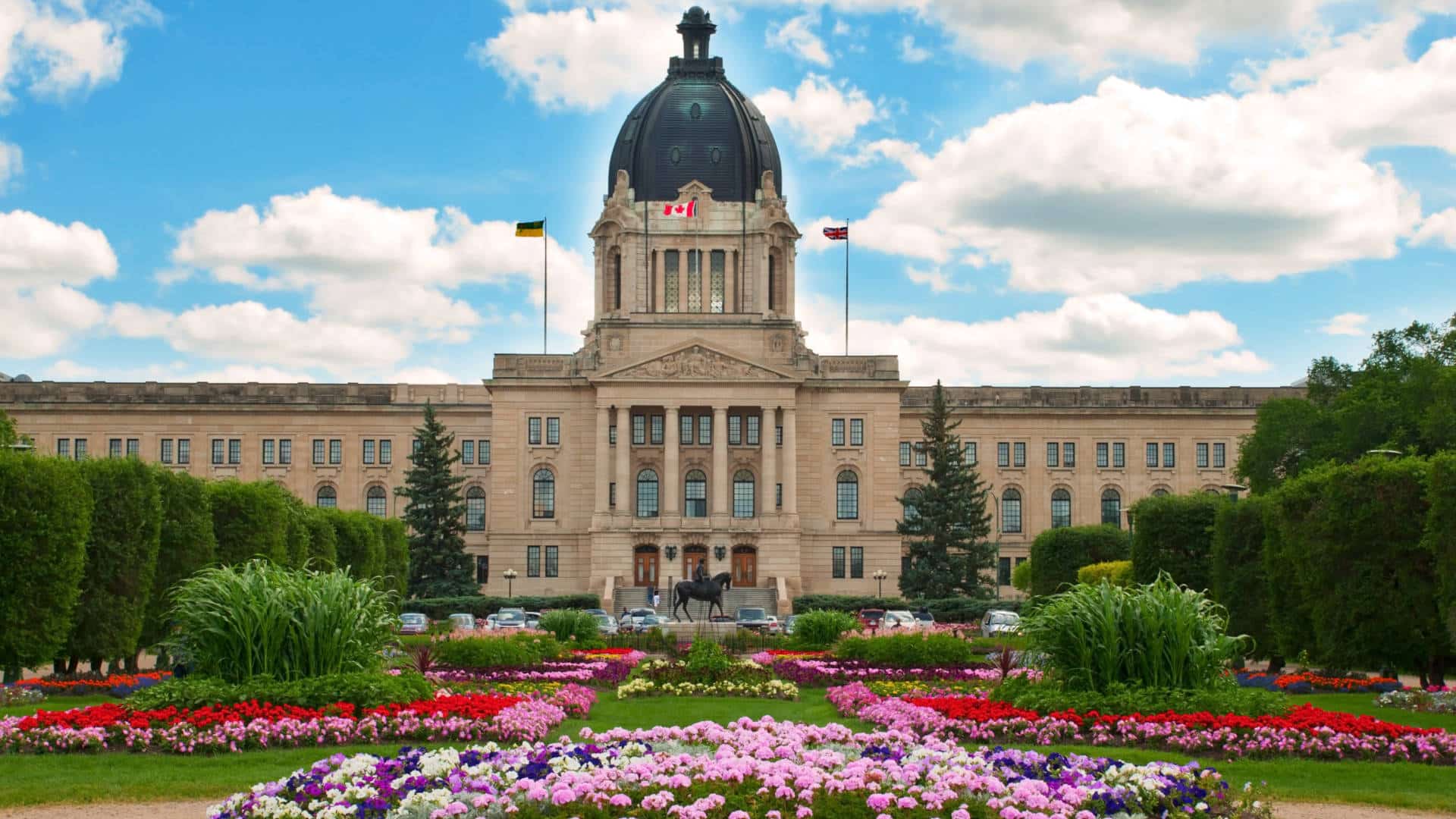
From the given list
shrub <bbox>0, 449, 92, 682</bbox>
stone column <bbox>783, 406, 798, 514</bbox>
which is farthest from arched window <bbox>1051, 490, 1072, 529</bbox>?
shrub <bbox>0, 449, 92, 682</bbox>

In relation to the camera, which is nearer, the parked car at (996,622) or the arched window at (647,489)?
the parked car at (996,622)

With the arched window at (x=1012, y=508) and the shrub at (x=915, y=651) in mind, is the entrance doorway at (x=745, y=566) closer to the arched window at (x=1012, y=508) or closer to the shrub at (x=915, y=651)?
the arched window at (x=1012, y=508)

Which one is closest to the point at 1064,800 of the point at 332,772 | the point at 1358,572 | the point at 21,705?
the point at 332,772

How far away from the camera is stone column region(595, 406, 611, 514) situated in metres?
97.6

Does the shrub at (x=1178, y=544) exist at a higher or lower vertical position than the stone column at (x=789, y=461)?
lower

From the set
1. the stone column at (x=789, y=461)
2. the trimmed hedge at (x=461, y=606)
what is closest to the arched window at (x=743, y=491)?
the stone column at (x=789, y=461)

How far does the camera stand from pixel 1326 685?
36.0 m

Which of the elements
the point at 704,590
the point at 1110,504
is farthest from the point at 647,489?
the point at 704,590

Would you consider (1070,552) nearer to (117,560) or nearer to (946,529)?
(946,529)

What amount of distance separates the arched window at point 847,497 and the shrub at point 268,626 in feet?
244

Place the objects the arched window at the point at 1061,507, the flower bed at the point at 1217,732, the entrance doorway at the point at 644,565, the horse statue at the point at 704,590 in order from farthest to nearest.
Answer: the arched window at the point at 1061,507 → the entrance doorway at the point at 644,565 → the horse statue at the point at 704,590 → the flower bed at the point at 1217,732

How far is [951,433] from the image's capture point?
352ft

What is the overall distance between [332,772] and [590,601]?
231 feet

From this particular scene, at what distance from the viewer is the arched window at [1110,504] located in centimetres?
10875
